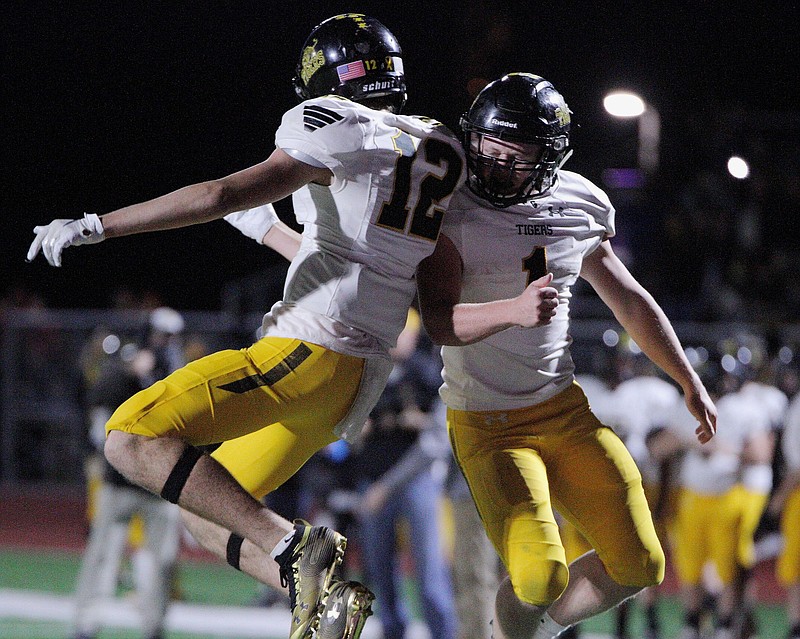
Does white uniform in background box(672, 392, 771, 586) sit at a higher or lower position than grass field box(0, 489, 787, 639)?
higher

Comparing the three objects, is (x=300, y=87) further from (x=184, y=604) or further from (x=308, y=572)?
(x=184, y=604)

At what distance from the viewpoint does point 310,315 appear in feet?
10.7

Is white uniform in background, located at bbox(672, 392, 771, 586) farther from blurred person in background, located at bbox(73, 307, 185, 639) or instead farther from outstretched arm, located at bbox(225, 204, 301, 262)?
outstretched arm, located at bbox(225, 204, 301, 262)

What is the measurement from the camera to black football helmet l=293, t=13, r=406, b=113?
11.2 ft

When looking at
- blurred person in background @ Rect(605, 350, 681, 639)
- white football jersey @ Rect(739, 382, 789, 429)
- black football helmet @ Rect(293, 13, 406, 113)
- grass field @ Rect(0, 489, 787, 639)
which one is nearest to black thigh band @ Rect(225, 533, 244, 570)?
black football helmet @ Rect(293, 13, 406, 113)

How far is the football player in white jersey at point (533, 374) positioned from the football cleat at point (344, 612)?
0.63m

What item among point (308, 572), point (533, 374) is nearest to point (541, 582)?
point (533, 374)

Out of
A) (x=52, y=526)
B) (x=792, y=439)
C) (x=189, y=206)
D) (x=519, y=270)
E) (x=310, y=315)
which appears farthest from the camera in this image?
(x=52, y=526)

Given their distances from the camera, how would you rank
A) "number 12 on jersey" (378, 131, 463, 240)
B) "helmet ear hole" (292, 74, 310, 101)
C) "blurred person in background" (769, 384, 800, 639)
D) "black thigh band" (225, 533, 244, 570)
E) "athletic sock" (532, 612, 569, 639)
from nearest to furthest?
"number 12 on jersey" (378, 131, 463, 240) → "black thigh band" (225, 533, 244, 570) → "helmet ear hole" (292, 74, 310, 101) → "athletic sock" (532, 612, 569, 639) → "blurred person in background" (769, 384, 800, 639)

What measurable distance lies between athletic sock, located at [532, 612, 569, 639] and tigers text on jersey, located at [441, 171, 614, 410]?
0.67m

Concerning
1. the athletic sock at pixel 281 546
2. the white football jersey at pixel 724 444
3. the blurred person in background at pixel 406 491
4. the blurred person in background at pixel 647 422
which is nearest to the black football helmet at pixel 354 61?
the athletic sock at pixel 281 546

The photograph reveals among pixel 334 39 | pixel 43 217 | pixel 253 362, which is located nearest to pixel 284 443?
pixel 253 362

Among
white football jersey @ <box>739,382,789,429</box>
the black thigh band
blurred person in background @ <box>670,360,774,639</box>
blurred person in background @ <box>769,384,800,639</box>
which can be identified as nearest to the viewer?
the black thigh band

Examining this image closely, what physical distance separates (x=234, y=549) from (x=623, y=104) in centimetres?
214
